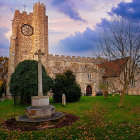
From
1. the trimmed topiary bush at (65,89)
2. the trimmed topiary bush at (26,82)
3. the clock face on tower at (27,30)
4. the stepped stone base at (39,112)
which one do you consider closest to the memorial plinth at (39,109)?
the stepped stone base at (39,112)

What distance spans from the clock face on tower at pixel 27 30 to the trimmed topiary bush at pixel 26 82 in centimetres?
1498

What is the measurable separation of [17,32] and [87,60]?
17498 mm

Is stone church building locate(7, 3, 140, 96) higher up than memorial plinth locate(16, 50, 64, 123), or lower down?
higher up

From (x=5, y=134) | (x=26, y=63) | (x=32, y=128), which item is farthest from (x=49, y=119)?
(x=26, y=63)

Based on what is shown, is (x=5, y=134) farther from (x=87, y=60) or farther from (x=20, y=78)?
(x=87, y=60)

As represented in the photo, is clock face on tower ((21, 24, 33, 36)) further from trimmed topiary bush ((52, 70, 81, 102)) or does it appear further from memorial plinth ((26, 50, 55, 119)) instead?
memorial plinth ((26, 50, 55, 119))

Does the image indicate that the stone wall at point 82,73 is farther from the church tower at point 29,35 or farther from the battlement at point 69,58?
the church tower at point 29,35

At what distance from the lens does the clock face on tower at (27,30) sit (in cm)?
2898

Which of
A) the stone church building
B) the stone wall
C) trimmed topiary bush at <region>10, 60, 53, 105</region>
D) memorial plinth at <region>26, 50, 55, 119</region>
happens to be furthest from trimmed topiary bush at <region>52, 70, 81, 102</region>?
the stone church building

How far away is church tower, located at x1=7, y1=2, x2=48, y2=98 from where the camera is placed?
27.6 m

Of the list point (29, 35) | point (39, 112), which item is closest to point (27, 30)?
point (29, 35)

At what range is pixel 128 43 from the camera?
12648 mm

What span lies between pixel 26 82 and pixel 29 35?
55.8 feet

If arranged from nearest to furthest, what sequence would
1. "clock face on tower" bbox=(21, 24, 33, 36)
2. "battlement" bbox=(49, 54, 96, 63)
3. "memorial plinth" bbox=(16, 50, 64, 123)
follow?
"memorial plinth" bbox=(16, 50, 64, 123), "clock face on tower" bbox=(21, 24, 33, 36), "battlement" bbox=(49, 54, 96, 63)
